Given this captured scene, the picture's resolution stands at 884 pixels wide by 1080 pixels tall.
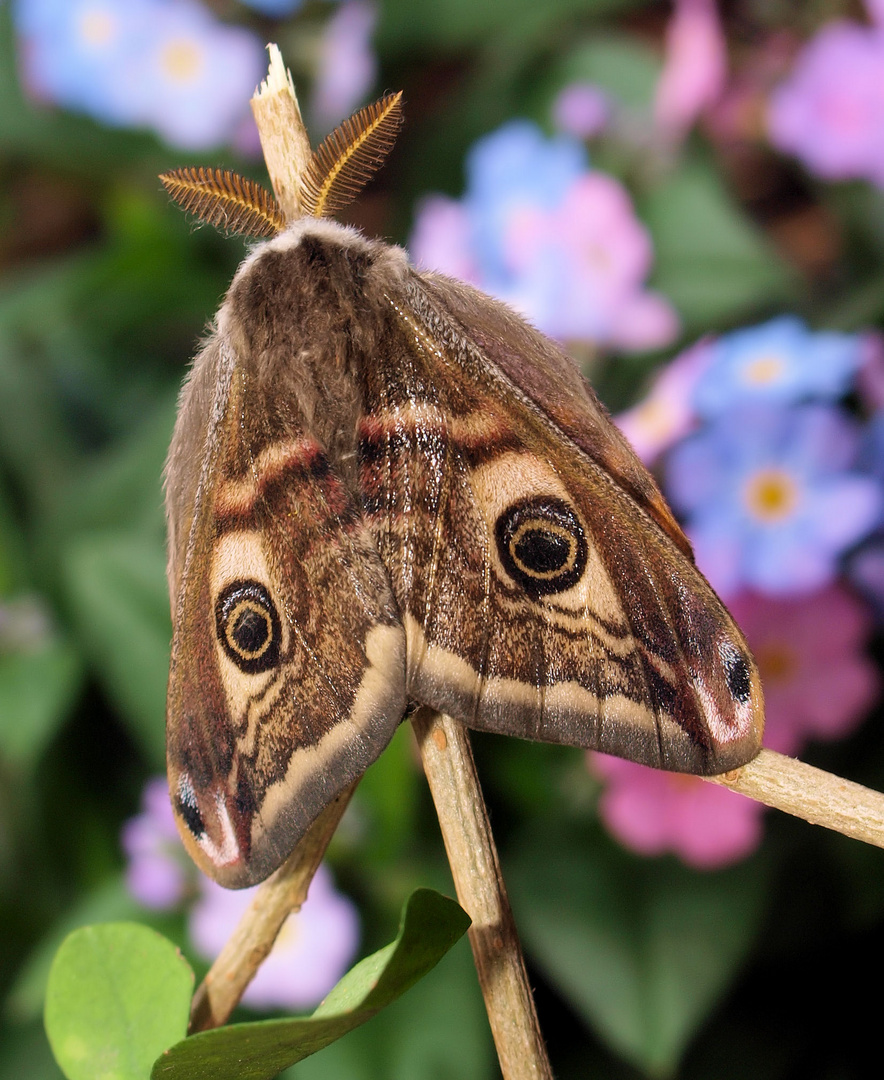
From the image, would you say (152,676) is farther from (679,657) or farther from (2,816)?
(679,657)

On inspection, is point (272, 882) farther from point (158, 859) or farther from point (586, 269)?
point (586, 269)

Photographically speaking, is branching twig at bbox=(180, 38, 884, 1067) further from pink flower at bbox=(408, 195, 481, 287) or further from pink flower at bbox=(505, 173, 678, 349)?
pink flower at bbox=(408, 195, 481, 287)

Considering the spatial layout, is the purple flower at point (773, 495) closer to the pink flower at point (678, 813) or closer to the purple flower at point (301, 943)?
the pink flower at point (678, 813)

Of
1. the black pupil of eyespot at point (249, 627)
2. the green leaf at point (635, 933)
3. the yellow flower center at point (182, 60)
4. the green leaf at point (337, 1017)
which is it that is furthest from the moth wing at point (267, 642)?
the yellow flower center at point (182, 60)

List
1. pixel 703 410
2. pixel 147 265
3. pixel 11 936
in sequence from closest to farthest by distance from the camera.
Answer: pixel 703 410 < pixel 11 936 < pixel 147 265

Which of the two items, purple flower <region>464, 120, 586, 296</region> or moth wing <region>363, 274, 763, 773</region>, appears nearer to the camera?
moth wing <region>363, 274, 763, 773</region>

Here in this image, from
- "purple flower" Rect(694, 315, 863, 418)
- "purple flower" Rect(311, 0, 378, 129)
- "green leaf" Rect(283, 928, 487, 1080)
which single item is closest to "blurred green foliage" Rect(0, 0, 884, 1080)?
"green leaf" Rect(283, 928, 487, 1080)

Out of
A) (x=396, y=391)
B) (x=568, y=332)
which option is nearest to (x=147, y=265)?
(x=568, y=332)
